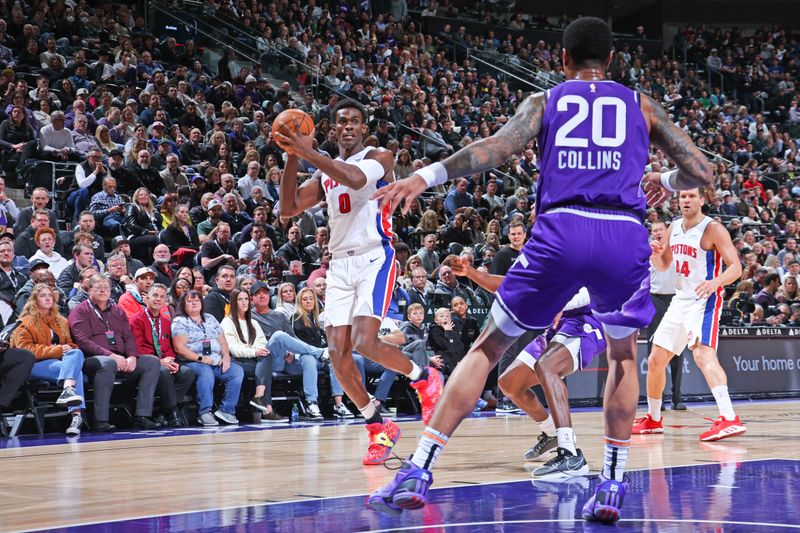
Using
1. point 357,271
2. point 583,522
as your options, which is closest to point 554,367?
point 357,271

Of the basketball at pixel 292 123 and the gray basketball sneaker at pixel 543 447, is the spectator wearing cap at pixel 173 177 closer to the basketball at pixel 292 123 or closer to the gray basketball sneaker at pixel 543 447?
the gray basketball sneaker at pixel 543 447

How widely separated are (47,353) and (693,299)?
5809mm

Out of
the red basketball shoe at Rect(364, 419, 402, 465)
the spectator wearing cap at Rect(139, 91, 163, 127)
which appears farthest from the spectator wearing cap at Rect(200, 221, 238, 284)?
the red basketball shoe at Rect(364, 419, 402, 465)

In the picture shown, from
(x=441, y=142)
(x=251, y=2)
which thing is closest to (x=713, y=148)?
(x=441, y=142)

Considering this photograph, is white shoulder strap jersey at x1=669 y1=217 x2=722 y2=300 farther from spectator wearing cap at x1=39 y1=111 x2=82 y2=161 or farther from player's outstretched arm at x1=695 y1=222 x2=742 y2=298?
spectator wearing cap at x1=39 y1=111 x2=82 y2=161

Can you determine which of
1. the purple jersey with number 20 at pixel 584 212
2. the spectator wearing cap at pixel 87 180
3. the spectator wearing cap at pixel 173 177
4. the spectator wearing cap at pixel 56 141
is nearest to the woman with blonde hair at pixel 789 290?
the spectator wearing cap at pixel 173 177

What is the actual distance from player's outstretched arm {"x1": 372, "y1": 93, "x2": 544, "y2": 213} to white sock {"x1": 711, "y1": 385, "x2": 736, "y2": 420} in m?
4.87

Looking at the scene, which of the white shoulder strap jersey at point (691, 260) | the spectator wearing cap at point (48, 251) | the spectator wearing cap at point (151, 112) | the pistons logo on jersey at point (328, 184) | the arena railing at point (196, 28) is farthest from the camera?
the arena railing at point (196, 28)

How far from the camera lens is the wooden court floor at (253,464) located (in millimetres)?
4781

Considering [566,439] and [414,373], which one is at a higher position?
[414,373]

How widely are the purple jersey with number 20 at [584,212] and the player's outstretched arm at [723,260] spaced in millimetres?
4006

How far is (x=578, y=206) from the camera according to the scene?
13.0 ft

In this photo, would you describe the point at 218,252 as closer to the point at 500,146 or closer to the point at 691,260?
the point at 691,260

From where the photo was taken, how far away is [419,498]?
360 centimetres
